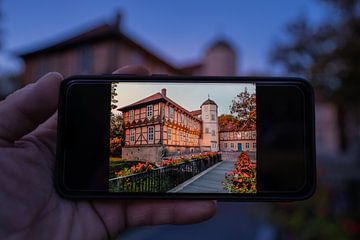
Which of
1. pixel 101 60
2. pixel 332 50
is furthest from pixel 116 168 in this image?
pixel 101 60

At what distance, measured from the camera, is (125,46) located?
30.8 feet

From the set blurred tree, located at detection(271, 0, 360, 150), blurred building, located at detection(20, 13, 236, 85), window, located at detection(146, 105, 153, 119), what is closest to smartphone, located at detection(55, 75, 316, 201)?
window, located at detection(146, 105, 153, 119)

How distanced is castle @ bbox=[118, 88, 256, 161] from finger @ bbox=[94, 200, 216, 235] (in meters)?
0.17

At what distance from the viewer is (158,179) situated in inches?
31.0

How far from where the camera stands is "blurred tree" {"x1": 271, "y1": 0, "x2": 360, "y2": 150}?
2.60 meters

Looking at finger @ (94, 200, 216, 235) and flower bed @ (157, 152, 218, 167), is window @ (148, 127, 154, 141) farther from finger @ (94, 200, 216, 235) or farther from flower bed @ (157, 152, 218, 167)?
finger @ (94, 200, 216, 235)

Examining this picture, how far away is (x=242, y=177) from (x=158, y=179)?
234 millimetres

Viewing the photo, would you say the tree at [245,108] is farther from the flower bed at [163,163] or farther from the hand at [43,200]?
the hand at [43,200]

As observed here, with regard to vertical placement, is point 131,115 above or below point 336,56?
→ below

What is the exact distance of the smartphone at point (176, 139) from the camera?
783mm

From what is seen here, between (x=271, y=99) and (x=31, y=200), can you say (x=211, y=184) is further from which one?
(x=31, y=200)

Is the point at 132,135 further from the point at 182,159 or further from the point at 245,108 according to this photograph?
the point at 245,108

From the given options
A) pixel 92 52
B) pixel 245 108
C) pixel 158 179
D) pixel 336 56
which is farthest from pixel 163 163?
pixel 92 52

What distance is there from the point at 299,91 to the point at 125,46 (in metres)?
9.13
